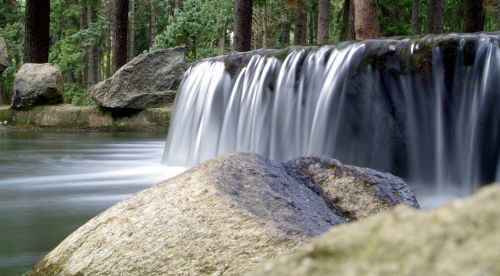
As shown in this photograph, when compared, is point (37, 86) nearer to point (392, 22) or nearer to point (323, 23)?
point (323, 23)

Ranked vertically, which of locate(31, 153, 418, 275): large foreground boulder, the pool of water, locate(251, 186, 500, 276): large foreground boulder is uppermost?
locate(251, 186, 500, 276): large foreground boulder

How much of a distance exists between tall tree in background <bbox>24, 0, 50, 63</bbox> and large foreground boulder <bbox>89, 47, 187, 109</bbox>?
3.71 meters

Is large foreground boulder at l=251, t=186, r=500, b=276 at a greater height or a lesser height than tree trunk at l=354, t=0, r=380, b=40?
lesser

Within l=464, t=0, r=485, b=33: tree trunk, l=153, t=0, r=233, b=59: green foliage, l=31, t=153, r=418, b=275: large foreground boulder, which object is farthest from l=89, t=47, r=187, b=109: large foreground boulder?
l=31, t=153, r=418, b=275: large foreground boulder

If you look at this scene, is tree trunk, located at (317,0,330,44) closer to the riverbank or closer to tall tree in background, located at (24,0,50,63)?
the riverbank

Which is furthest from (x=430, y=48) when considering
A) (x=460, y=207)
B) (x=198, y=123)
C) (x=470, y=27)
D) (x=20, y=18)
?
(x=20, y=18)

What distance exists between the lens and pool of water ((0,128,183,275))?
4.12 m

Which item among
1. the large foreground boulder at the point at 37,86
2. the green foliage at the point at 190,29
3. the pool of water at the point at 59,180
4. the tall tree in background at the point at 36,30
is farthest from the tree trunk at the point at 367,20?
the tall tree in background at the point at 36,30

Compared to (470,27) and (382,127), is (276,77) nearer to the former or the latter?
(382,127)

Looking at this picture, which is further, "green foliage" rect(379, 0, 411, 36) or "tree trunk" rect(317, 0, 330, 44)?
"green foliage" rect(379, 0, 411, 36)

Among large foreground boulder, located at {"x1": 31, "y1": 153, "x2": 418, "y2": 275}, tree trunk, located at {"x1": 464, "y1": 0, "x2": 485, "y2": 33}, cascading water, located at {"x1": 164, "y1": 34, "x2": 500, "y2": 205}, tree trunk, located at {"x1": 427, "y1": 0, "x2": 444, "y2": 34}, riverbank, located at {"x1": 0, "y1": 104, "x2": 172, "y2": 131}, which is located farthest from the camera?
tree trunk, located at {"x1": 427, "y1": 0, "x2": 444, "y2": 34}

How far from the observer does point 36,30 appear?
685 inches

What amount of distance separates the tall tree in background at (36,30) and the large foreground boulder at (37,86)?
5.14ft

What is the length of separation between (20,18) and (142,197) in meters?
29.9
